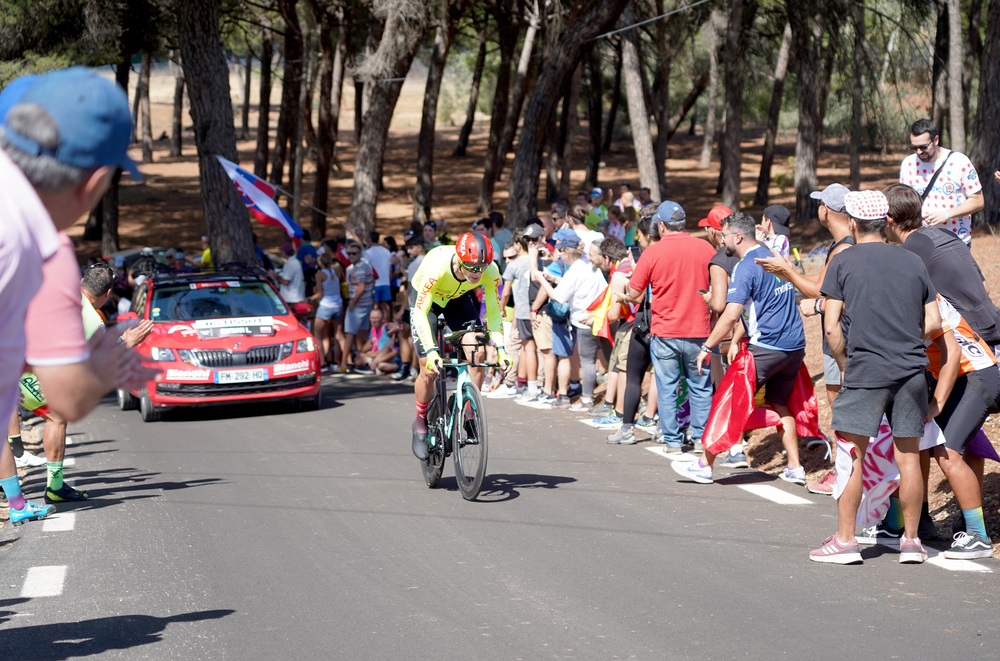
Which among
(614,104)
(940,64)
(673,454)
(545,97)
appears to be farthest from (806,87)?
(614,104)

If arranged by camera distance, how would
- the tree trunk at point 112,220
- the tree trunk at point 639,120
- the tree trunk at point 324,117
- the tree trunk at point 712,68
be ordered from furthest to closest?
the tree trunk at point 712,68, the tree trunk at point 324,117, the tree trunk at point 112,220, the tree trunk at point 639,120

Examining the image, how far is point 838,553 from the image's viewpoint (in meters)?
6.65

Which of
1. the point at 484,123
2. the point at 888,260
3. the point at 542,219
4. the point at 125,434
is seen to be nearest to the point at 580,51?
the point at 542,219

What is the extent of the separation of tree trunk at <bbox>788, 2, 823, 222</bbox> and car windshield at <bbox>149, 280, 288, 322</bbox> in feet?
37.3

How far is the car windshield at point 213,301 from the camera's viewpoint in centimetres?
1483

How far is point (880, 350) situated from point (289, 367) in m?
9.13

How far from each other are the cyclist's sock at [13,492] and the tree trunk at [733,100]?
69.7ft

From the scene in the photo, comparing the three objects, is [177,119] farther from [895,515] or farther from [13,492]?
[895,515]

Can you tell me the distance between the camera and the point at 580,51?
21.9 meters

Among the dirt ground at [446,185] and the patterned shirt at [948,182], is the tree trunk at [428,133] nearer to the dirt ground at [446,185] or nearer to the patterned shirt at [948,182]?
the dirt ground at [446,185]

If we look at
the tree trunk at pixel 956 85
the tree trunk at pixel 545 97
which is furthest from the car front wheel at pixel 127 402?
the tree trunk at pixel 956 85

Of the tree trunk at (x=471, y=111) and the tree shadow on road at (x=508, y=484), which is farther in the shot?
the tree trunk at (x=471, y=111)

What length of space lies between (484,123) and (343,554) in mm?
81131

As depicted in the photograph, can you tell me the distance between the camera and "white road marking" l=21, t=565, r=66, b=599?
6474 millimetres
